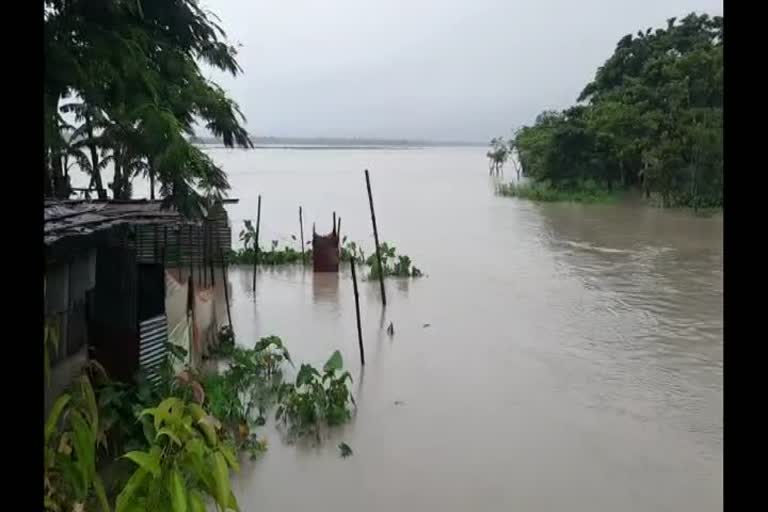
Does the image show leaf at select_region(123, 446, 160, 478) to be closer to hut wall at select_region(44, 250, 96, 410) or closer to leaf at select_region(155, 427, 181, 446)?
leaf at select_region(155, 427, 181, 446)

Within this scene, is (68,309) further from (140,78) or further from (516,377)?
(516,377)

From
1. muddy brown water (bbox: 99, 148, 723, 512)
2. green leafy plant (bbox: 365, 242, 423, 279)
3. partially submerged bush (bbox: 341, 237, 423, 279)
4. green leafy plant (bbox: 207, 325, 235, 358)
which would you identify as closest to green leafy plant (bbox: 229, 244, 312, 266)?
muddy brown water (bbox: 99, 148, 723, 512)

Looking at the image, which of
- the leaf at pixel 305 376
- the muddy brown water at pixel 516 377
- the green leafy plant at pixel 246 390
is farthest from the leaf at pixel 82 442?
the leaf at pixel 305 376

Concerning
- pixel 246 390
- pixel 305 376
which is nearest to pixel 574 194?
pixel 246 390

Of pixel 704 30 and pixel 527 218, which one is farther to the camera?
pixel 704 30

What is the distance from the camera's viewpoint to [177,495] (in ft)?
5.55

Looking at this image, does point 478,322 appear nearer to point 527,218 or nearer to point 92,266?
point 92,266

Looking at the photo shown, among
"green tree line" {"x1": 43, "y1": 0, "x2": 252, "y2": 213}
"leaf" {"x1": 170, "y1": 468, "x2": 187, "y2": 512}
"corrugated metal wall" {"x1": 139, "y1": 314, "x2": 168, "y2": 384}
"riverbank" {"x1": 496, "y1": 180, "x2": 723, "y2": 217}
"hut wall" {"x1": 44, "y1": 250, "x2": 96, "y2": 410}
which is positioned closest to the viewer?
"leaf" {"x1": 170, "y1": 468, "x2": 187, "y2": 512}

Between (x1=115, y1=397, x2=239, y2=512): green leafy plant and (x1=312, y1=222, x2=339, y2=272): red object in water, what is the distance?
1187 cm

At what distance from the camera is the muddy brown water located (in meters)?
5.38

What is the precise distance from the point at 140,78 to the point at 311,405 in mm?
3740
